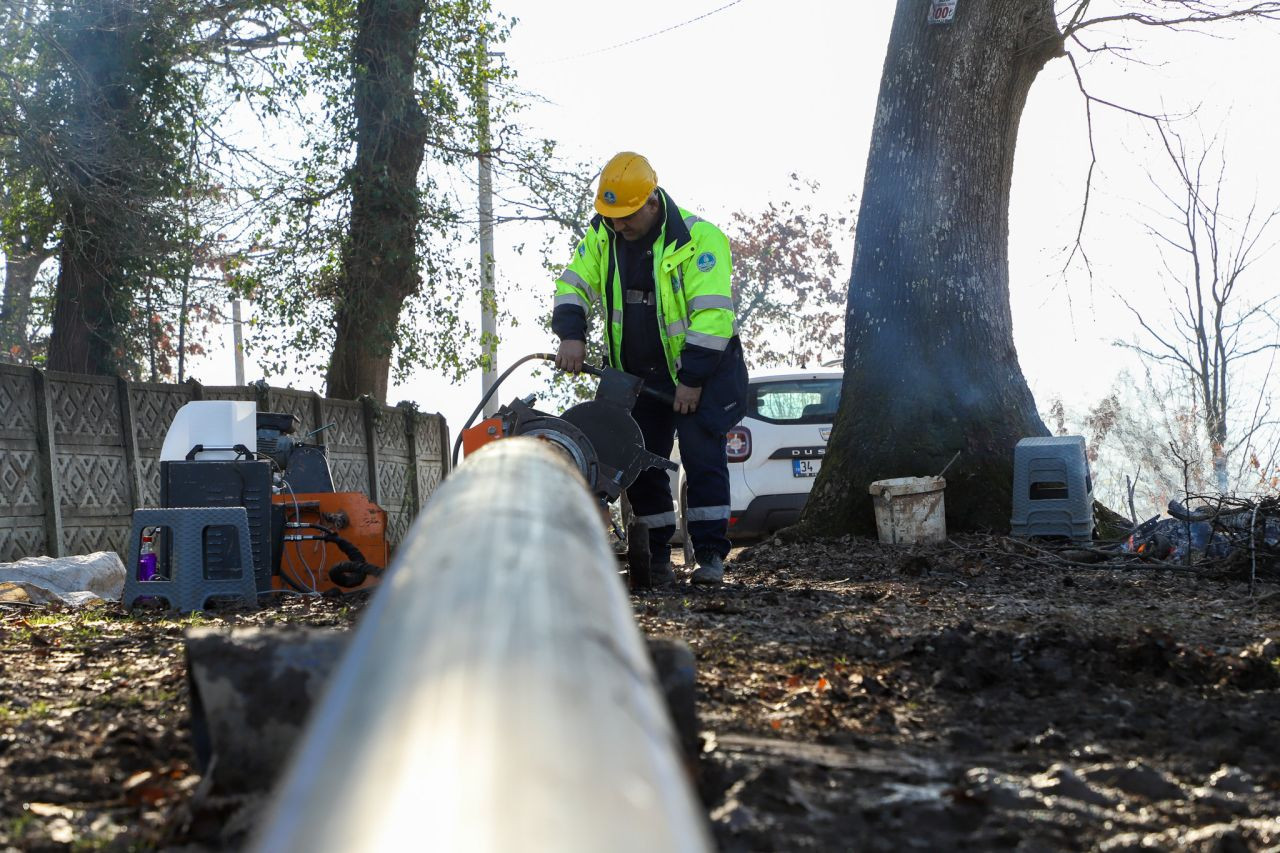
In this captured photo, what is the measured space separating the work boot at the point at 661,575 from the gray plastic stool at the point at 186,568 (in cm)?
201

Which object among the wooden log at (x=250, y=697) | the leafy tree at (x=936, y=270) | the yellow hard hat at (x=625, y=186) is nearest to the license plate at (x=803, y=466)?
the leafy tree at (x=936, y=270)

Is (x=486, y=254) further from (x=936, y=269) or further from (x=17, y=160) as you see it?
(x=936, y=269)

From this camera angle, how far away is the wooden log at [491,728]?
3.52ft

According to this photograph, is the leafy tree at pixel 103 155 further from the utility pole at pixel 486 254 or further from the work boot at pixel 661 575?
the work boot at pixel 661 575

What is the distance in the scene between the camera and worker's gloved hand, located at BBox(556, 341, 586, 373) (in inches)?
255

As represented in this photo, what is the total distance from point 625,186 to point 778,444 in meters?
5.21

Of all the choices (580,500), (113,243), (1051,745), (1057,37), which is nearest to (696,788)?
(580,500)

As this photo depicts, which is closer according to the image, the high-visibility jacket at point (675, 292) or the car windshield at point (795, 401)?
the high-visibility jacket at point (675, 292)

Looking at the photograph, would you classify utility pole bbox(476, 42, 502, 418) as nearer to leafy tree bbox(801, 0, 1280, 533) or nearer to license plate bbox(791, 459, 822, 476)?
license plate bbox(791, 459, 822, 476)

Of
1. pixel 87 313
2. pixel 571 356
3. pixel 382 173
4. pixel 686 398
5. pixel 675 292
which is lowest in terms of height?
pixel 686 398

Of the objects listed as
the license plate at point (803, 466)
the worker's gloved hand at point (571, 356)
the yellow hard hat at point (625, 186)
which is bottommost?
the license plate at point (803, 466)

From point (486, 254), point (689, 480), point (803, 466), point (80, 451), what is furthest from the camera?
point (486, 254)

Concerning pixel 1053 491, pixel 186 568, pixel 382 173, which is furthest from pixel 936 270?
pixel 382 173

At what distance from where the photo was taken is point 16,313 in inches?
908
